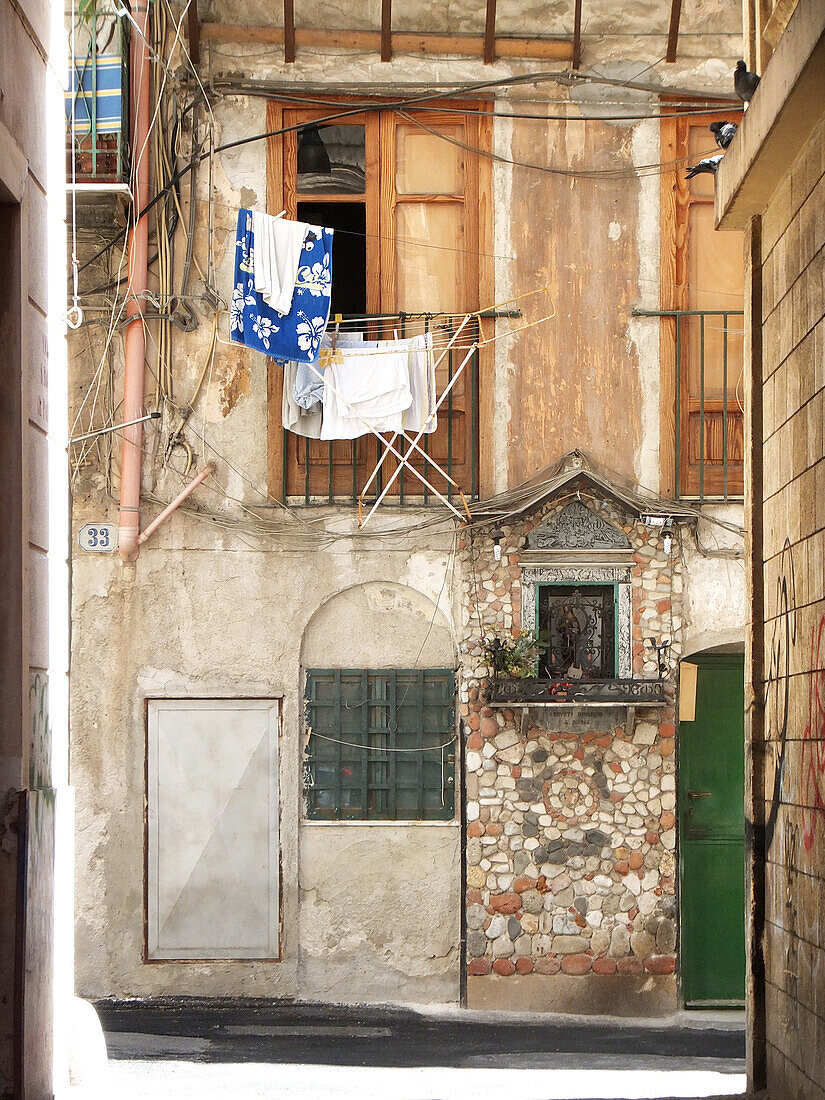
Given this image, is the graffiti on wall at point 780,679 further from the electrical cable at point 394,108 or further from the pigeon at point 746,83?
the electrical cable at point 394,108

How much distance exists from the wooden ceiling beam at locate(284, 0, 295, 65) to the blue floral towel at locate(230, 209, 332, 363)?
1552 mm

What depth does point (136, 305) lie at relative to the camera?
33.0 feet

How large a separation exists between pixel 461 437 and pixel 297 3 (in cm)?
353

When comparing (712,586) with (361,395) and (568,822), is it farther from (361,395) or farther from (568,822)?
(361,395)

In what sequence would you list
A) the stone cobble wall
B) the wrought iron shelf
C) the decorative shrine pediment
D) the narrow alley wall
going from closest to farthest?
the narrow alley wall → the wrought iron shelf → the stone cobble wall → the decorative shrine pediment

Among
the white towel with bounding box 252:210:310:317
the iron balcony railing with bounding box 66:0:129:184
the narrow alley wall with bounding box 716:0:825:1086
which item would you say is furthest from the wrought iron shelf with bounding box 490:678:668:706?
the iron balcony railing with bounding box 66:0:129:184

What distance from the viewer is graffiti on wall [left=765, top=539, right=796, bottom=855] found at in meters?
5.00

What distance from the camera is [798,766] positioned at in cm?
481

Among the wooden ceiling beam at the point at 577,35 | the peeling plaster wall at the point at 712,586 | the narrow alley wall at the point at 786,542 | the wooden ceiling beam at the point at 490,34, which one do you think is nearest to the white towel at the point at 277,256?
the wooden ceiling beam at the point at 490,34

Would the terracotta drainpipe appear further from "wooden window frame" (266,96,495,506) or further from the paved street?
the paved street

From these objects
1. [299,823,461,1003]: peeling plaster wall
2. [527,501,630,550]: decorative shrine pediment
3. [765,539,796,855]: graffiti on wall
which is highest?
[527,501,630,550]: decorative shrine pediment

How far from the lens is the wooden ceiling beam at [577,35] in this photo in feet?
32.8

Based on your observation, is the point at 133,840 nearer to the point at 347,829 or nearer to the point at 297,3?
the point at 347,829

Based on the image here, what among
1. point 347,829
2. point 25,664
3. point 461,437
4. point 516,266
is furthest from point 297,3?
A: point 25,664
